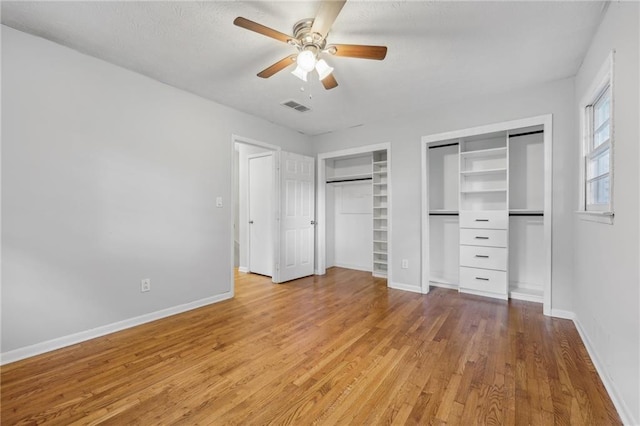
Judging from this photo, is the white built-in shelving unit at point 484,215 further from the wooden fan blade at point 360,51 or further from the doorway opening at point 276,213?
the doorway opening at point 276,213

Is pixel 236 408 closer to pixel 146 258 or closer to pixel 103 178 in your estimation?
pixel 146 258


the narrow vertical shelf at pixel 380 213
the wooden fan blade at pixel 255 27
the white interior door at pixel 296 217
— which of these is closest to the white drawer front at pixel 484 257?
the narrow vertical shelf at pixel 380 213

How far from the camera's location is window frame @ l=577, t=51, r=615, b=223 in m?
1.79

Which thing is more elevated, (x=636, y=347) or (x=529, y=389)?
(x=636, y=347)

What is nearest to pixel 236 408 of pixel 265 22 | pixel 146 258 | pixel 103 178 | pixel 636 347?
pixel 146 258

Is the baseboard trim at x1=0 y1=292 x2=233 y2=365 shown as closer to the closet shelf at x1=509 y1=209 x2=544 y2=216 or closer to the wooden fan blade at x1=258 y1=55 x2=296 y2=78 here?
the wooden fan blade at x1=258 y1=55 x2=296 y2=78

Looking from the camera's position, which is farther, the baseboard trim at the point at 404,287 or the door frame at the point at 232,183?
the baseboard trim at the point at 404,287

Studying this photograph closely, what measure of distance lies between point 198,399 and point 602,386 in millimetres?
2614

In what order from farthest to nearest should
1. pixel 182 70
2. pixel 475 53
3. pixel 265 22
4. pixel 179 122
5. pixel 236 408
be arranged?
pixel 179 122, pixel 182 70, pixel 475 53, pixel 265 22, pixel 236 408

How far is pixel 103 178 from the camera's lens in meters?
2.58

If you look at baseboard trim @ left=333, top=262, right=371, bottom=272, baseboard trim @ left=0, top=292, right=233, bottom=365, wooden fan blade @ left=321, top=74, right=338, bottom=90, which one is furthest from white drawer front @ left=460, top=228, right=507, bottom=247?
baseboard trim @ left=0, top=292, right=233, bottom=365

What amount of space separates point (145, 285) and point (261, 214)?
220 centimetres

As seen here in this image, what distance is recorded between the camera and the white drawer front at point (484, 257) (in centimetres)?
351

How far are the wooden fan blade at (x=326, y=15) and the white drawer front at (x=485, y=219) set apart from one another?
2992mm
